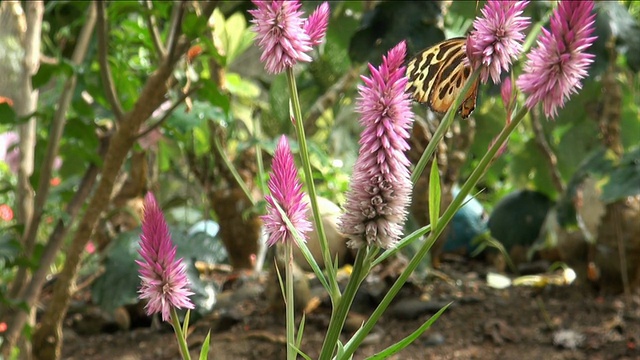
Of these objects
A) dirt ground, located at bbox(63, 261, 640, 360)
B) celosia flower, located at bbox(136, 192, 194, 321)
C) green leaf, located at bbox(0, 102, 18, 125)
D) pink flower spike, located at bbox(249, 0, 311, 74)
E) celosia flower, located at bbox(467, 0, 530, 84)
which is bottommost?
dirt ground, located at bbox(63, 261, 640, 360)

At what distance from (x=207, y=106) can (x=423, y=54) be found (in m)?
1.12

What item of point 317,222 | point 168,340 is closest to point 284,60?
point 317,222

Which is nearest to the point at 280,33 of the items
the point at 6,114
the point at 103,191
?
the point at 103,191

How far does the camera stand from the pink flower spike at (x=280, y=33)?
42 centimetres

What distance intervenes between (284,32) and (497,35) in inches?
4.1

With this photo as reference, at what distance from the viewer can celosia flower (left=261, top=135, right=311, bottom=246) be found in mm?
442

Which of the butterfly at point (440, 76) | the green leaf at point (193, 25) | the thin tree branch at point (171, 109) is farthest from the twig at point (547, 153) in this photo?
the butterfly at point (440, 76)

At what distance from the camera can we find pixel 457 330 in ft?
6.40

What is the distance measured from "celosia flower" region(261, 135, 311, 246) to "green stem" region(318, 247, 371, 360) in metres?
0.04

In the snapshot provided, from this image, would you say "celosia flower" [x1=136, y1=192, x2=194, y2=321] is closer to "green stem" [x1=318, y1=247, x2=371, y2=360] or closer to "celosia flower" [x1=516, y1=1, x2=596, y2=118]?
"green stem" [x1=318, y1=247, x2=371, y2=360]

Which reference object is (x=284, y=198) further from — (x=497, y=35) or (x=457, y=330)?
(x=457, y=330)

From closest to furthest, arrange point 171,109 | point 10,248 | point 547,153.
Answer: point 171,109
point 10,248
point 547,153

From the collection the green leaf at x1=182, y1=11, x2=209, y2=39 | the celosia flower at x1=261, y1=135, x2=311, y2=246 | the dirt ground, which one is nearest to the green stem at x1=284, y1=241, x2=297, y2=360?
the celosia flower at x1=261, y1=135, x2=311, y2=246

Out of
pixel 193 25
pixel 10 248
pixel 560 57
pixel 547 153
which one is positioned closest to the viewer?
pixel 560 57
